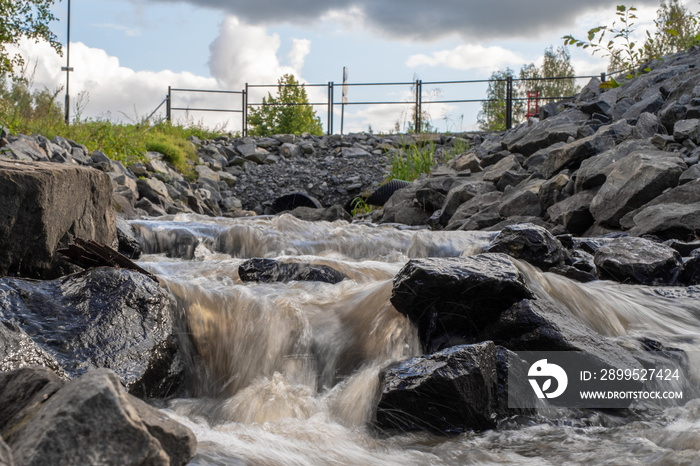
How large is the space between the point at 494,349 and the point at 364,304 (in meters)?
1.01

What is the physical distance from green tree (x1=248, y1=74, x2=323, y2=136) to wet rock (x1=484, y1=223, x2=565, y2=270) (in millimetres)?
18801

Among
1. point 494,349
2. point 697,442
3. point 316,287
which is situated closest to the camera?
point 697,442

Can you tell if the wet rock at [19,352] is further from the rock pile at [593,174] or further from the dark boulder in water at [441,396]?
the rock pile at [593,174]

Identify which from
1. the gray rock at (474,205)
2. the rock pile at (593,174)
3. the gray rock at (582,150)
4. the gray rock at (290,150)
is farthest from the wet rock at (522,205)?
the gray rock at (290,150)

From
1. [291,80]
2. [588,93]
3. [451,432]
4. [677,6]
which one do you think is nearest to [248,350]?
[451,432]

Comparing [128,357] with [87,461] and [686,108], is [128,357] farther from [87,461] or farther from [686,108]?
[686,108]

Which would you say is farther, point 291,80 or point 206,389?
point 291,80

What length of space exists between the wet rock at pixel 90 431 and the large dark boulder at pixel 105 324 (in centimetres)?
120

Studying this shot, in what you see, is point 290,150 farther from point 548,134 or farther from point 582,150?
point 582,150

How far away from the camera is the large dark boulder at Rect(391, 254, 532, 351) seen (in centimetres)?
284

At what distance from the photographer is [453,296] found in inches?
113

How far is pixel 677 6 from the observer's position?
63.4 feet

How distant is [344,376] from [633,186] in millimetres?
4731

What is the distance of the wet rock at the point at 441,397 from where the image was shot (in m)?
2.28
